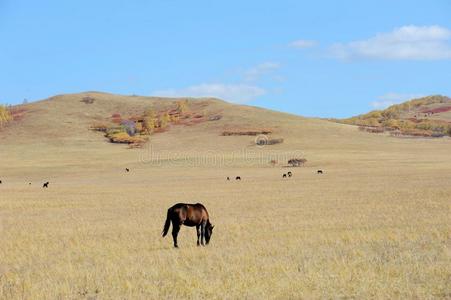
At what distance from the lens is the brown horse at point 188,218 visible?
1784cm

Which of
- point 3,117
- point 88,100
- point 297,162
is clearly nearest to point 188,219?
point 297,162

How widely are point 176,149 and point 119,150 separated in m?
9.29

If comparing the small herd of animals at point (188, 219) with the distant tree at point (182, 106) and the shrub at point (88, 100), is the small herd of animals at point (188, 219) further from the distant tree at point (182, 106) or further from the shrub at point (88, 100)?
the shrub at point (88, 100)

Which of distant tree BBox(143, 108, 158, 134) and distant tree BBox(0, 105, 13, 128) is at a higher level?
→ distant tree BBox(0, 105, 13, 128)

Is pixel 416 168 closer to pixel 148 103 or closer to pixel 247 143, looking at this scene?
pixel 247 143

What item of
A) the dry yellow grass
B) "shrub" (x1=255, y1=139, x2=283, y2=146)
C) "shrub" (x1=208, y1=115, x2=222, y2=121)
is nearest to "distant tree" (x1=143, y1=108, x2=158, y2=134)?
"shrub" (x1=208, y1=115, x2=222, y2=121)

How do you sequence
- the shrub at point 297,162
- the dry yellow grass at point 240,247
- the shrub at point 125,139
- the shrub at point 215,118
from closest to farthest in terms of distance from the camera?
the dry yellow grass at point 240,247
the shrub at point 297,162
the shrub at point 125,139
the shrub at point 215,118

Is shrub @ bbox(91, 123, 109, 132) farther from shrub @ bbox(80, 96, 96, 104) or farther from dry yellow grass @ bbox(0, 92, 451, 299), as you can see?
dry yellow grass @ bbox(0, 92, 451, 299)

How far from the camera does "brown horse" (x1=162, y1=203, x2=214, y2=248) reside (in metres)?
17.8

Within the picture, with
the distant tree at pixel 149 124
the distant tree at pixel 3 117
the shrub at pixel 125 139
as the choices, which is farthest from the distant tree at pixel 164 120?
the distant tree at pixel 3 117

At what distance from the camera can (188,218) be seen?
18.1 meters

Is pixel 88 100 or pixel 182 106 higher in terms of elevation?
pixel 88 100

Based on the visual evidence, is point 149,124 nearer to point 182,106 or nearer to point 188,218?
point 182,106

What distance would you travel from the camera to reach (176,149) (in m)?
99.5
